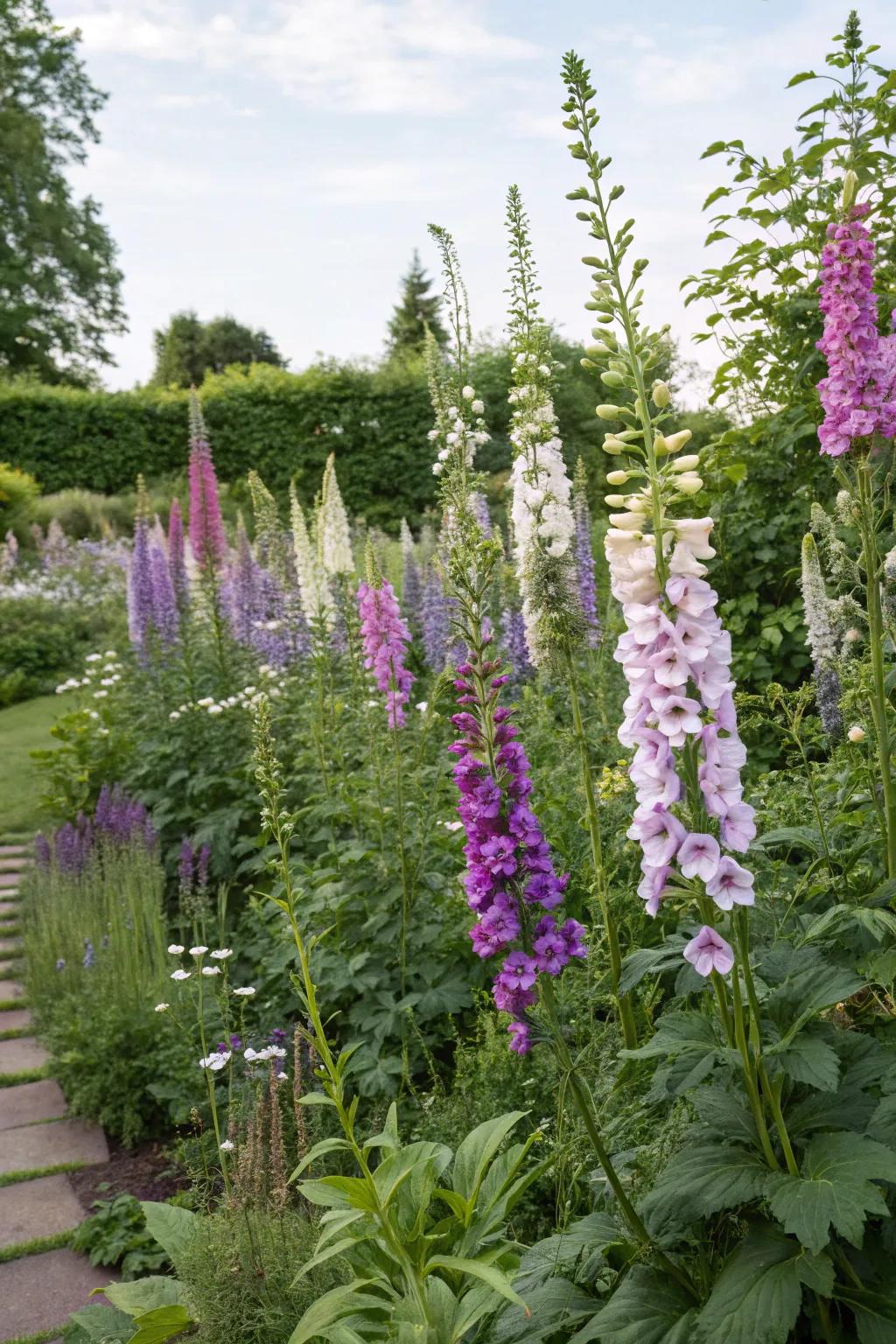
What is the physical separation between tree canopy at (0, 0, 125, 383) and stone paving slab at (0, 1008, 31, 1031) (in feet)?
91.3

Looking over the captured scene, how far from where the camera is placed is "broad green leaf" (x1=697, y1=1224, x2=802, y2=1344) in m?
1.47

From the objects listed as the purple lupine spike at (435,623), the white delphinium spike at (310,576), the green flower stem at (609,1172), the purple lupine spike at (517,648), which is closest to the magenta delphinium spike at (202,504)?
the white delphinium spike at (310,576)

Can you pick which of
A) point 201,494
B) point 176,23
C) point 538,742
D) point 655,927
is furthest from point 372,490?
point 655,927

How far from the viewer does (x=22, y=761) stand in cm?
881

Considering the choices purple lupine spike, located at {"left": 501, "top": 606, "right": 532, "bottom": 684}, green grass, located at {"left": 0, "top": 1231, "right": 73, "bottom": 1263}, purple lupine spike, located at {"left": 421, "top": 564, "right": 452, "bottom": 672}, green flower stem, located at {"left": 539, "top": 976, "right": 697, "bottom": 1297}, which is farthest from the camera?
purple lupine spike, located at {"left": 421, "top": 564, "right": 452, "bottom": 672}

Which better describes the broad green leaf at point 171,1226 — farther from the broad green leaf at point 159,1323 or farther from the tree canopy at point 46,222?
the tree canopy at point 46,222

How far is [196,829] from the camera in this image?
598 cm

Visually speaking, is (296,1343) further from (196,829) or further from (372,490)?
(372,490)

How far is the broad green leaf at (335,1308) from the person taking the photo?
1883mm

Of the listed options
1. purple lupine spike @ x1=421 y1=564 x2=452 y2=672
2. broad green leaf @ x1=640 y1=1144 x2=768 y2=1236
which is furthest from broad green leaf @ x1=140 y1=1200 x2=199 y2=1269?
purple lupine spike @ x1=421 y1=564 x2=452 y2=672

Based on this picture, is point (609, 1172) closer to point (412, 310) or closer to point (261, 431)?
point (261, 431)

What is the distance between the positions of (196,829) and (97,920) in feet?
3.47

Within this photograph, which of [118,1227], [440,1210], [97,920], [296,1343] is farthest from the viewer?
[97,920]

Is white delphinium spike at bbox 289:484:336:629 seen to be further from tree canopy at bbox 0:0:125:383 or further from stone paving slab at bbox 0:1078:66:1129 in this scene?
tree canopy at bbox 0:0:125:383
